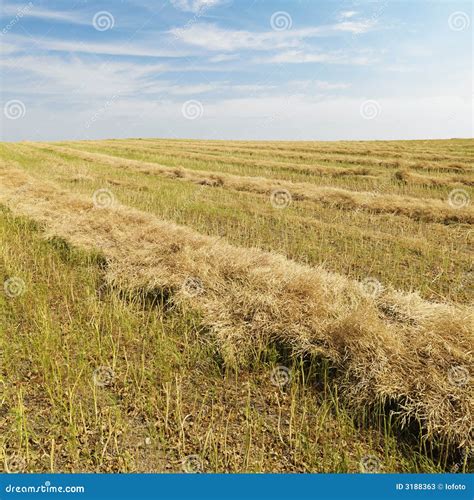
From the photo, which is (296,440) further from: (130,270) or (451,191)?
(451,191)

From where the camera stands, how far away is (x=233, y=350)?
12.5ft

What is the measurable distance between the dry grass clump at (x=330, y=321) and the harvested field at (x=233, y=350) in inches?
0.6

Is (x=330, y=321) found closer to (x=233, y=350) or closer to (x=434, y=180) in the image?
(x=233, y=350)

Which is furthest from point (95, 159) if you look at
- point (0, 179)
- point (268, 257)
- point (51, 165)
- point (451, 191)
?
point (268, 257)

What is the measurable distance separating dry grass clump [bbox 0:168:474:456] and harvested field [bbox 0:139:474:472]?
0.02 meters

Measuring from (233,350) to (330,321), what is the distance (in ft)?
3.26

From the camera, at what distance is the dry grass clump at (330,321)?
312 centimetres

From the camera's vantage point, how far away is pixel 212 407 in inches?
125

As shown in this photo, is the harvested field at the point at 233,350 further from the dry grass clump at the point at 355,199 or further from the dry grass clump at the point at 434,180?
the dry grass clump at the point at 434,180

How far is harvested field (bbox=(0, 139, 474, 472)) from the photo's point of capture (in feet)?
9.23

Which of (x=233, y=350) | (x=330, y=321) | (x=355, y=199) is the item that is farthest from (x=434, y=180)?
(x=233, y=350)

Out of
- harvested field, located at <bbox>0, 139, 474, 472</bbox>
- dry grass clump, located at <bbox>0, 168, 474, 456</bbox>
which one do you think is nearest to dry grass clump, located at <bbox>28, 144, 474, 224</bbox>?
harvested field, located at <bbox>0, 139, 474, 472</bbox>

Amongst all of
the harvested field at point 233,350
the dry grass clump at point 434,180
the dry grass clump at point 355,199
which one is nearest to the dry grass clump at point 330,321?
the harvested field at point 233,350

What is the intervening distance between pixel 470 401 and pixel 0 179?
16.3m
